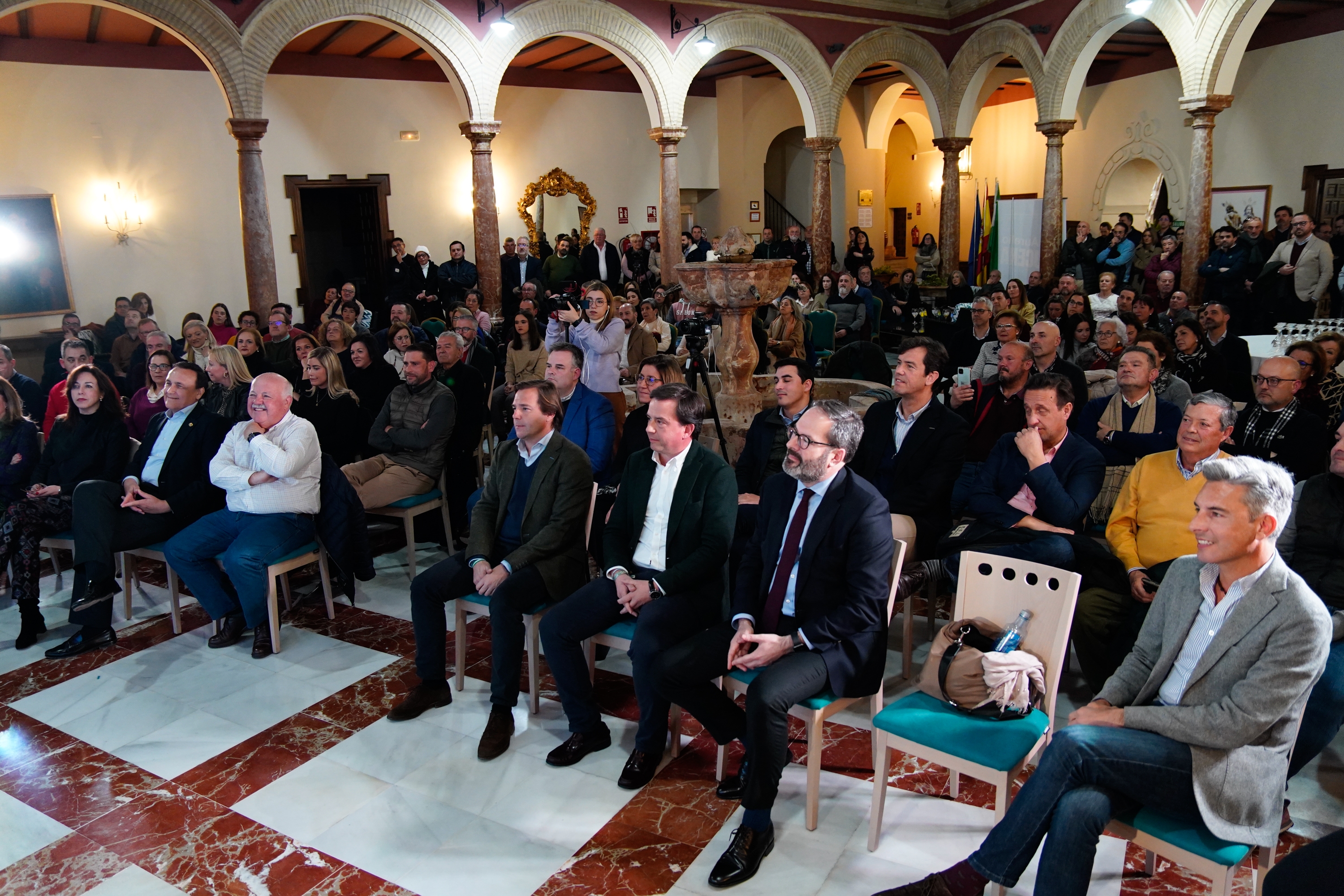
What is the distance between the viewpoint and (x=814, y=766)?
2.73 meters

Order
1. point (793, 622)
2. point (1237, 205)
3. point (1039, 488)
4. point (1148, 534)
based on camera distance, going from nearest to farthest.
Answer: point (793, 622)
point (1148, 534)
point (1039, 488)
point (1237, 205)

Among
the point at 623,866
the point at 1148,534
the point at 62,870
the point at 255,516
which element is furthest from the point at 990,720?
the point at 255,516

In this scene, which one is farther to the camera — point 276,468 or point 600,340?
point 600,340

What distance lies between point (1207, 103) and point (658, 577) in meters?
10.1

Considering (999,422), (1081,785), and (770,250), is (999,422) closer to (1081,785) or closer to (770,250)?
(1081,785)

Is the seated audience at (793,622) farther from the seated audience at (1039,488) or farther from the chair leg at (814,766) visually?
the seated audience at (1039,488)

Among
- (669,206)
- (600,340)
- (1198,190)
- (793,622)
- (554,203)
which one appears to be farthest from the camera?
(554,203)

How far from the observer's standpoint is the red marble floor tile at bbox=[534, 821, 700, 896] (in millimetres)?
2582

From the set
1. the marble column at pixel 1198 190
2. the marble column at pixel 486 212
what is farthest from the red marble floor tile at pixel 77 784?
the marble column at pixel 1198 190

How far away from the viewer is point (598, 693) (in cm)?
371

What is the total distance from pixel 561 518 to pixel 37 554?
2.63 meters

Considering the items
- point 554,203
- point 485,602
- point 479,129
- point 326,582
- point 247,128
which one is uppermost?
point 479,129

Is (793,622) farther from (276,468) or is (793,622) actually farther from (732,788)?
(276,468)

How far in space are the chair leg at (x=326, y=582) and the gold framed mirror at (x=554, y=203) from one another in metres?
9.76
